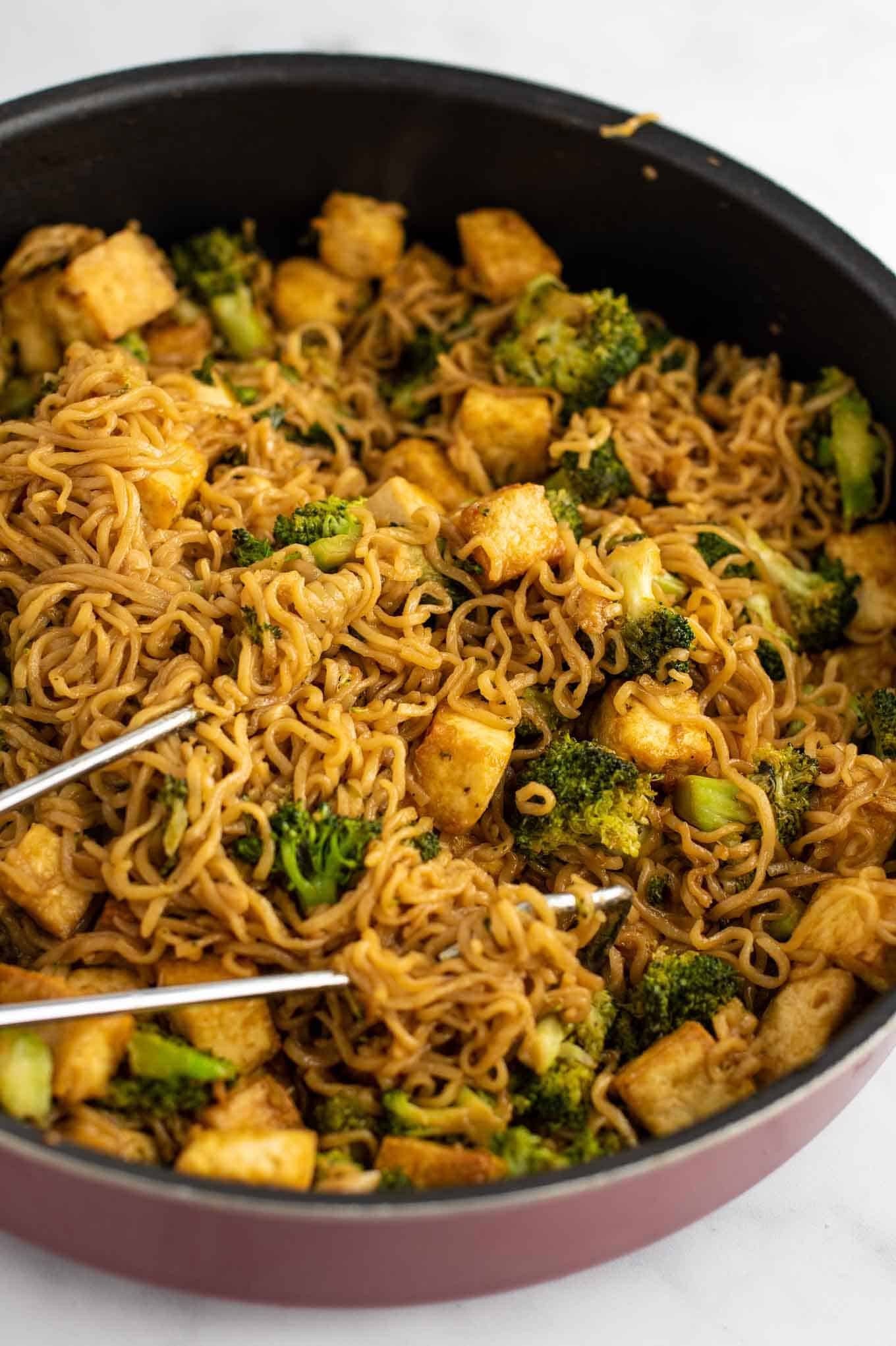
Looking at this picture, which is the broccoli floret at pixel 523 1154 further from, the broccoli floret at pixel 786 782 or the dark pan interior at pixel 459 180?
the dark pan interior at pixel 459 180

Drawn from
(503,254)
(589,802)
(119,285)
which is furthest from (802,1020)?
(119,285)

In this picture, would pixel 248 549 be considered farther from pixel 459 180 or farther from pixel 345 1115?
pixel 459 180

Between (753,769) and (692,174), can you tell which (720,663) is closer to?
(753,769)

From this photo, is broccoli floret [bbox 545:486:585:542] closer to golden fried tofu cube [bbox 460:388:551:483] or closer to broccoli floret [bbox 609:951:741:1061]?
golden fried tofu cube [bbox 460:388:551:483]

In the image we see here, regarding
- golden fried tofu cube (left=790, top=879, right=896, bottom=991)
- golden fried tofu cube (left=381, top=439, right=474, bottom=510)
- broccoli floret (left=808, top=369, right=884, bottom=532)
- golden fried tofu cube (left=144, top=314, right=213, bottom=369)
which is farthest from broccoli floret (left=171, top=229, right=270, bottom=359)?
golden fried tofu cube (left=790, top=879, right=896, bottom=991)

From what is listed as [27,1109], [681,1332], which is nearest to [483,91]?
[27,1109]

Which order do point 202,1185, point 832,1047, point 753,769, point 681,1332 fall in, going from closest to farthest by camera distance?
1. point 202,1185
2. point 832,1047
3. point 681,1332
4. point 753,769
